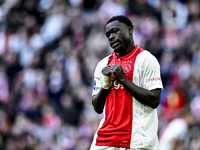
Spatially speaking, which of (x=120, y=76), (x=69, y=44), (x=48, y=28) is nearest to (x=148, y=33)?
(x=69, y=44)

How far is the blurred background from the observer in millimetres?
9430

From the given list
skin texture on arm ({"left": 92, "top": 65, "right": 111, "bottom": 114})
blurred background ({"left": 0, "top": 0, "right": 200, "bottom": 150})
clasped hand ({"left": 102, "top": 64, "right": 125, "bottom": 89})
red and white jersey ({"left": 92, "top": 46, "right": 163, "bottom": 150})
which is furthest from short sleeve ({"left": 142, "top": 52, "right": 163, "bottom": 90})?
blurred background ({"left": 0, "top": 0, "right": 200, "bottom": 150})

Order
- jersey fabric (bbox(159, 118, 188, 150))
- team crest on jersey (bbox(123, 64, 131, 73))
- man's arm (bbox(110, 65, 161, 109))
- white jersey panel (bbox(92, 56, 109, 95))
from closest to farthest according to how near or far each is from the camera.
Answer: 1. man's arm (bbox(110, 65, 161, 109))
2. team crest on jersey (bbox(123, 64, 131, 73))
3. white jersey panel (bbox(92, 56, 109, 95))
4. jersey fabric (bbox(159, 118, 188, 150))

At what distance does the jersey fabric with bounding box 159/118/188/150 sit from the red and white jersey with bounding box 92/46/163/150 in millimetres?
2011

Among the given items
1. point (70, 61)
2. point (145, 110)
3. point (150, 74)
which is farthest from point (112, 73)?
point (70, 61)

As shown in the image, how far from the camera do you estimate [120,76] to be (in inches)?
145

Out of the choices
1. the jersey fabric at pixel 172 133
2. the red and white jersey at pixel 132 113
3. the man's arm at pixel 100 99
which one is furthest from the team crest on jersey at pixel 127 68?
the jersey fabric at pixel 172 133

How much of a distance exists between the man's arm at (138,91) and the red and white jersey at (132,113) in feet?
0.28

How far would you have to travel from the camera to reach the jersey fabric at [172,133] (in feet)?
18.9

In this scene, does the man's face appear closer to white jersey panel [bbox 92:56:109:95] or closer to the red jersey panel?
the red jersey panel

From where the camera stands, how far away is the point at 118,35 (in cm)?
391

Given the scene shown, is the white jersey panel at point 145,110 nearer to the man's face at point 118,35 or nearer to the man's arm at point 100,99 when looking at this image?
the man's face at point 118,35

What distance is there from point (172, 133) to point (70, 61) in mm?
5808

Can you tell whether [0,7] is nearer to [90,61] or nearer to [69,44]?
[69,44]
